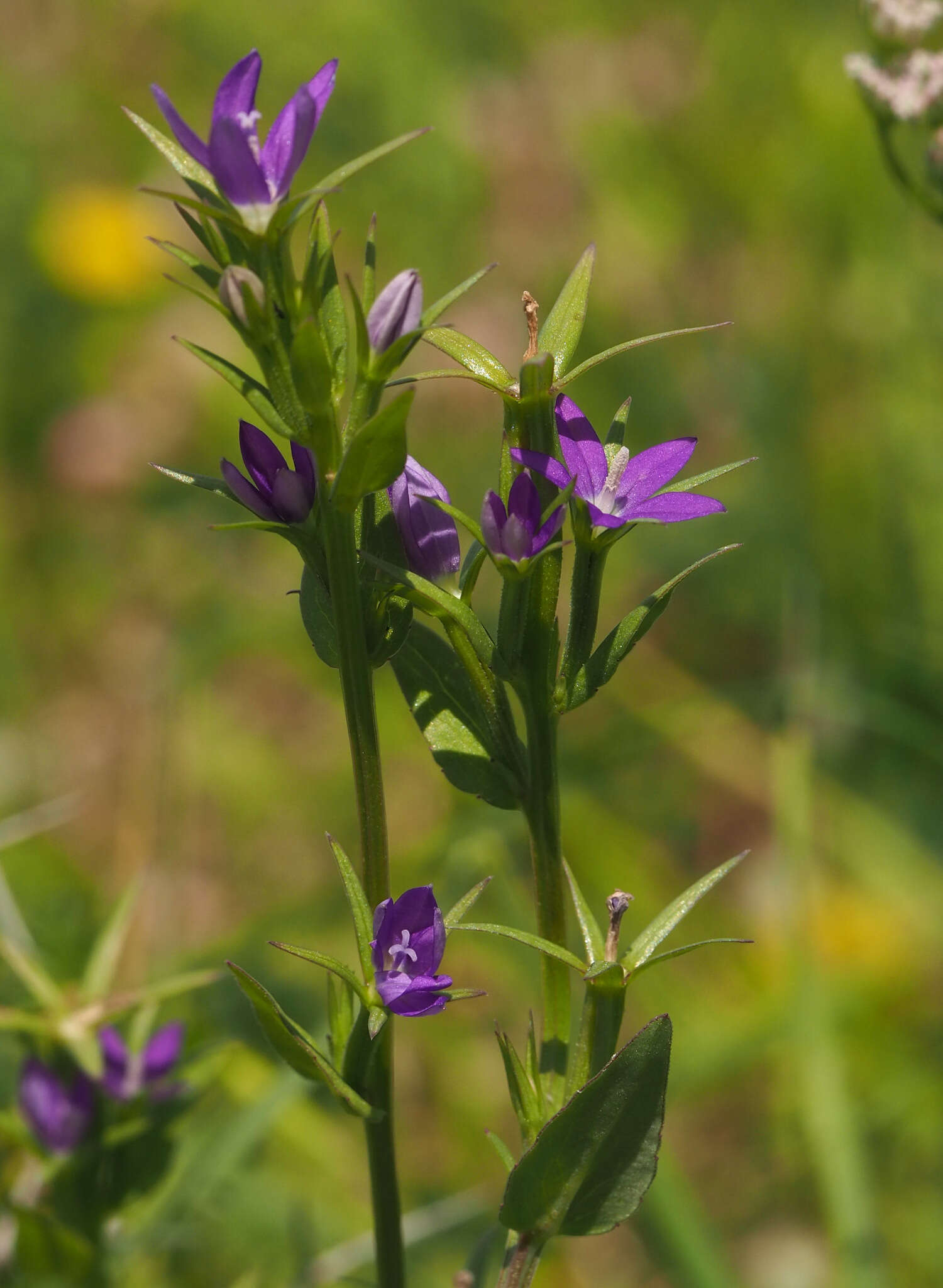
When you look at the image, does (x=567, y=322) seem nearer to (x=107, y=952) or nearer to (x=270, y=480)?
(x=270, y=480)

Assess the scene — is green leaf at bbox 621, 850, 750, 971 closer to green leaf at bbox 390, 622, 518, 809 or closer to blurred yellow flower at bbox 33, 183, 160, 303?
green leaf at bbox 390, 622, 518, 809

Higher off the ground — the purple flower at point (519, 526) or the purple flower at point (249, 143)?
the purple flower at point (249, 143)

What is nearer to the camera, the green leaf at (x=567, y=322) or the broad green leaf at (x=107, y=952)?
the green leaf at (x=567, y=322)

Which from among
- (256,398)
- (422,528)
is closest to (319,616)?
(422,528)

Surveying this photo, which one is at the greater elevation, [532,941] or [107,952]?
[532,941]

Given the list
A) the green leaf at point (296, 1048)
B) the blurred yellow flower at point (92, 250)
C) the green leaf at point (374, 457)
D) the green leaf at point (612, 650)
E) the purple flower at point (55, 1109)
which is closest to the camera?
the green leaf at point (374, 457)

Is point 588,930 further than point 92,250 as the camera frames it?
No

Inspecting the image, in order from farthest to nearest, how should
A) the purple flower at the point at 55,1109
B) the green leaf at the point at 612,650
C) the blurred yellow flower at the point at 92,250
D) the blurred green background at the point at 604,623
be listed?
the blurred yellow flower at the point at 92,250, the blurred green background at the point at 604,623, the purple flower at the point at 55,1109, the green leaf at the point at 612,650

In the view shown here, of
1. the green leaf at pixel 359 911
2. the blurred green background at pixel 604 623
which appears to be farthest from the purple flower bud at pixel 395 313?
the blurred green background at pixel 604 623

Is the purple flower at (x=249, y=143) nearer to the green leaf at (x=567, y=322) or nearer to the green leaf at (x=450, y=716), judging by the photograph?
the green leaf at (x=567, y=322)
